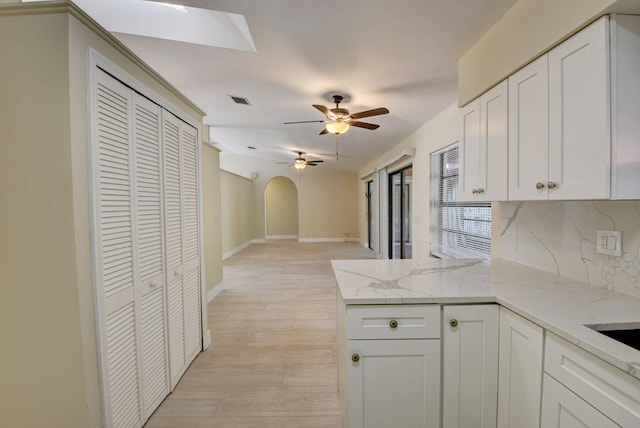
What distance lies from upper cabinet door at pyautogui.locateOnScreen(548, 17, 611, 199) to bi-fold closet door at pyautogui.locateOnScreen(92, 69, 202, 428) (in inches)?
83.2

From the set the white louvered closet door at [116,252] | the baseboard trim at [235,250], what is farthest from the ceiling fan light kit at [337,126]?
the baseboard trim at [235,250]

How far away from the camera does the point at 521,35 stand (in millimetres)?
1472

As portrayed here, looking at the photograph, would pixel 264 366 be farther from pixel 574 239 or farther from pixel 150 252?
pixel 574 239

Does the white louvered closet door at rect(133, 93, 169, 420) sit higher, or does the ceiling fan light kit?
the ceiling fan light kit

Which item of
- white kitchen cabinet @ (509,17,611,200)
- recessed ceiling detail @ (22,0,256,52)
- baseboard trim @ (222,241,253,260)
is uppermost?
recessed ceiling detail @ (22,0,256,52)

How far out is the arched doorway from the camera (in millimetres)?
10977

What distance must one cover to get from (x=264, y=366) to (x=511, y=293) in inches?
75.8

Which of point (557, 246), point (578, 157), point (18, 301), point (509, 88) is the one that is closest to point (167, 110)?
point (18, 301)

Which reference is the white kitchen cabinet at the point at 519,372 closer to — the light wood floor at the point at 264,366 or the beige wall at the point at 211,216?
the light wood floor at the point at 264,366

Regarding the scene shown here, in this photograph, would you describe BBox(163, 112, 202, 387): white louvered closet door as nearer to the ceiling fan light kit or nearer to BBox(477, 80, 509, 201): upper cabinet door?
the ceiling fan light kit

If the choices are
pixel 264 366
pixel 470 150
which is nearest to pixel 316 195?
pixel 264 366

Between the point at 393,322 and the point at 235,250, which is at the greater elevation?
the point at 393,322

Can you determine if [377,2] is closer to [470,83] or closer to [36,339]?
[470,83]

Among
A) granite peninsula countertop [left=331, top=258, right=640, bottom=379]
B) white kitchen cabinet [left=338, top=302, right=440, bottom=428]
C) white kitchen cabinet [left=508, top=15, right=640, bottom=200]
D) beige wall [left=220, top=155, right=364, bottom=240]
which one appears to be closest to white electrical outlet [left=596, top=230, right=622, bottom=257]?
granite peninsula countertop [left=331, top=258, right=640, bottom=379]
